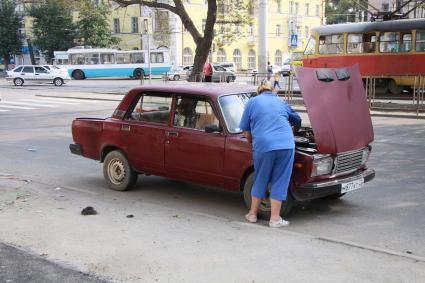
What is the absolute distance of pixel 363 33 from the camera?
79.5ft

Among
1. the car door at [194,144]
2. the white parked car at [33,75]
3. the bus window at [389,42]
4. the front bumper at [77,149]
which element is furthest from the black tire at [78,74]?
the car door at [194,144]

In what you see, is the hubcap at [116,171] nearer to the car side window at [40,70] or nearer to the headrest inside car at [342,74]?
the headrest inside car at [342,74]

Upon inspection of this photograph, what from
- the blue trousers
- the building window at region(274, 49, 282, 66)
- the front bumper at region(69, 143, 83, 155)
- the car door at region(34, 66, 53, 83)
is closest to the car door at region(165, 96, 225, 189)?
the blue trousers

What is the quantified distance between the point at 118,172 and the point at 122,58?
47.0 meters

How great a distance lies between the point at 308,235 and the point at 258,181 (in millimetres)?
797

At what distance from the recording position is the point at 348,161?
6.52 metres

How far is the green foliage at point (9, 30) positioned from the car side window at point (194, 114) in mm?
67316

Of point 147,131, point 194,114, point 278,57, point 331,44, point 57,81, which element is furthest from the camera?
point 278,57

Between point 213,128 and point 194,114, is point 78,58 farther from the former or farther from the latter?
point 213,128

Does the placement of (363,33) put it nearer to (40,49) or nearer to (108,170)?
(108,170)

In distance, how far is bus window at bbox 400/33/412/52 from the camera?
75.7 feet

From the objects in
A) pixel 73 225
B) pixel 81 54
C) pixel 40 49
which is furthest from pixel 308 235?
pixel 40 49

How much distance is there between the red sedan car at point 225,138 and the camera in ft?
20.4

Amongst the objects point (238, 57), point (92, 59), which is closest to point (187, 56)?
point (238, 57)
